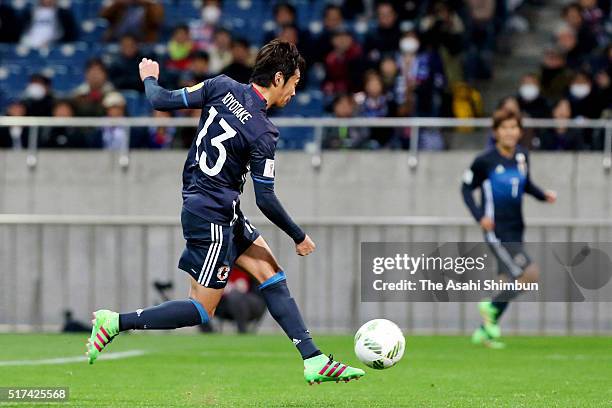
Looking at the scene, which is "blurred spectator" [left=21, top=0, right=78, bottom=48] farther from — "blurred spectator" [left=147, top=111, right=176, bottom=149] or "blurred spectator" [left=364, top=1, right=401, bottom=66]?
"blurred spectator" [left=364, top=1, right=401, bottom=66]

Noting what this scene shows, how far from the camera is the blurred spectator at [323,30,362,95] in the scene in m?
18.5

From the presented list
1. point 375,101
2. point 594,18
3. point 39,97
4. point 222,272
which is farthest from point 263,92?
point 594,18

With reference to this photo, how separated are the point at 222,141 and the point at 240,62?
10192 millimetres

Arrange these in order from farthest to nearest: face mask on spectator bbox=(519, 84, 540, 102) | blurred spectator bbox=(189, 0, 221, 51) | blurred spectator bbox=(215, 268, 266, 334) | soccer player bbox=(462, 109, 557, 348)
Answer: blurred spectator bbox=(189, 0, 221, 51), face mask on spectator bbox=(519, 84, 540, 102), blurred spectator bbox=(215, 268, 266, 334), soccer player bbox=(462, 109, 557, 348)

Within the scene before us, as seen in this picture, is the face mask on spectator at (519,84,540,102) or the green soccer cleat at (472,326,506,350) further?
the face mask on spectator at (519,84,540,102)

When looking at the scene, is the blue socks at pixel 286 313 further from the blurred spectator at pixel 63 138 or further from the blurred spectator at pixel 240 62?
the blurred spectator at pixel 240 62

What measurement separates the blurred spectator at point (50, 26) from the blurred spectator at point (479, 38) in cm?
598

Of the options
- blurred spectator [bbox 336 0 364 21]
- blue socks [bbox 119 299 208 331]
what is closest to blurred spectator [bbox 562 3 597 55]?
blurred spectator [bbox 336 0 364 21]

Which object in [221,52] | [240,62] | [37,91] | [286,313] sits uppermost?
[221,52]

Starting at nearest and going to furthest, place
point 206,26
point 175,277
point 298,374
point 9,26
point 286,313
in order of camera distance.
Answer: point 286,313 → point 298,374 → point 175,277 → point 206,26 → point 9,26

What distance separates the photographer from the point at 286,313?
330 inches

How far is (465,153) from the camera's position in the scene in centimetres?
1694

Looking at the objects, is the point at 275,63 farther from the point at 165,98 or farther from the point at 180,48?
the point at 180,48

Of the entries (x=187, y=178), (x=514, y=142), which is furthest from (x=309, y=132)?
(x=187, y=178)
